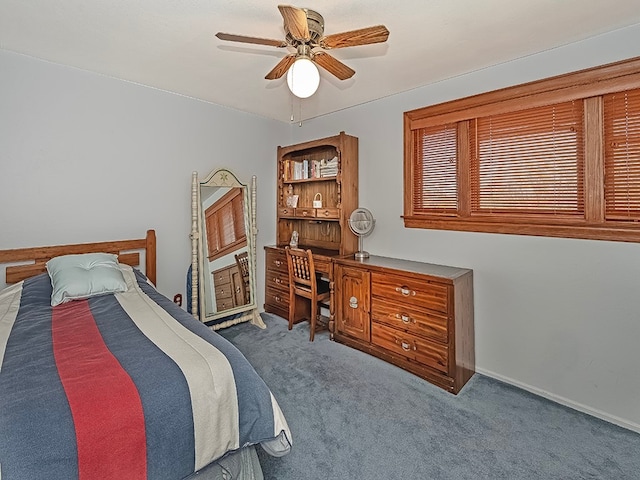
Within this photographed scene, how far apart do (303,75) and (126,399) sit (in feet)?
5.51

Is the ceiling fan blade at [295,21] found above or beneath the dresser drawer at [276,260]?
above

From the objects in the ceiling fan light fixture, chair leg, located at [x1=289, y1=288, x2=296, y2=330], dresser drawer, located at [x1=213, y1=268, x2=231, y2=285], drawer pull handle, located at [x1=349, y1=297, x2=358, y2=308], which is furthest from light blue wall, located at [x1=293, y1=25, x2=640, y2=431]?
dresser drawer, located at [x1=213, y1=268, x2=231, y2=285]

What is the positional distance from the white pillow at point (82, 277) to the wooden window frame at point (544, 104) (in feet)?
8.22

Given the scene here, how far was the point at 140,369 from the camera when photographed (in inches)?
48.6

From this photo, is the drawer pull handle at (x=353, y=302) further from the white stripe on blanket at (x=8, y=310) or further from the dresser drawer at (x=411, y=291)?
the white stripe on blanket at (x=8, y=310)

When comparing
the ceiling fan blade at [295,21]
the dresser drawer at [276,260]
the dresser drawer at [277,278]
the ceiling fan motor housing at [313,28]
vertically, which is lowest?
the dresser drawer at [277,278]

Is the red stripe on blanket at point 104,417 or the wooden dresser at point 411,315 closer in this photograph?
the red stripe on blanket at point 104,417

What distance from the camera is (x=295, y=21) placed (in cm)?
150

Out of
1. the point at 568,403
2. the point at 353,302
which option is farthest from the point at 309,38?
the point at 568,403

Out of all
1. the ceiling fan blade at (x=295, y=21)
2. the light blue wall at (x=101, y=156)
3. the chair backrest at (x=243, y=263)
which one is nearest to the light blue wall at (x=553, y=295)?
the ceiling fan blade at (x=295, y=21)

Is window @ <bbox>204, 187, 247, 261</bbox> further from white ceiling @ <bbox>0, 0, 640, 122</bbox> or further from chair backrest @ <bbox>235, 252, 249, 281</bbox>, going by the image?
white ceiling @ <bbox>0, 0, 640, 122</bbox>

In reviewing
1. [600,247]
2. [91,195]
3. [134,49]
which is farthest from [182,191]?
[600,247]

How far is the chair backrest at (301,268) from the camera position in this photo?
10.4 ft

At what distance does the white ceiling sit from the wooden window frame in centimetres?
26
